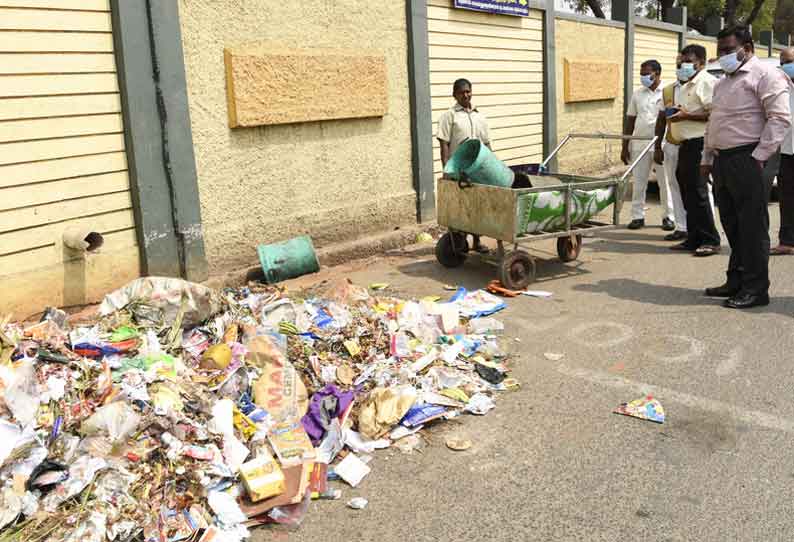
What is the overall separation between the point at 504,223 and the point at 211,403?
347 centimetres

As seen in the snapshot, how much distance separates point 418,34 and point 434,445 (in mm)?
6192

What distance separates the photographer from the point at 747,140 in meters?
5.58

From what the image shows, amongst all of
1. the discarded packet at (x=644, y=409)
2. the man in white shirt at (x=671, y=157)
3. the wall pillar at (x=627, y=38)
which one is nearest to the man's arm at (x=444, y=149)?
the man in white shirt at (x=671, y=157)

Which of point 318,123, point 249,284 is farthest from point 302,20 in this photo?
point 249,284

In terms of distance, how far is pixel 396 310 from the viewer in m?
5.41

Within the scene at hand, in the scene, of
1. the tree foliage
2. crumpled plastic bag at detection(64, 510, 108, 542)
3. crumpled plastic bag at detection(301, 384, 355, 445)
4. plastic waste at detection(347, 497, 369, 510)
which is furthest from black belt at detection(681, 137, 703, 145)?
the tree foliage

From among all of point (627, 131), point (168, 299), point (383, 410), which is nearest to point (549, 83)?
point (627, 131)

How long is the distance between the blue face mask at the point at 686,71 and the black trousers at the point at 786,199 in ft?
4.52

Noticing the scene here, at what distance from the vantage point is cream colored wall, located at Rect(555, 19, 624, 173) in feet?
40.0

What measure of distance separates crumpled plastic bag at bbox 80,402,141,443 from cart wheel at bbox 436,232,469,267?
15.0 ft

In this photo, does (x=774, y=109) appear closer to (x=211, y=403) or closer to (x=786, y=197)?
(x=786, y=197)

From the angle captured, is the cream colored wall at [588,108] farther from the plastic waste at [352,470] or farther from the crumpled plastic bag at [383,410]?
the plastic waste at [352,470]

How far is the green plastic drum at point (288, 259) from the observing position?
689 cm

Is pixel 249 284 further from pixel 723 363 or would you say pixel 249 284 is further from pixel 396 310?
pixel 723 363
